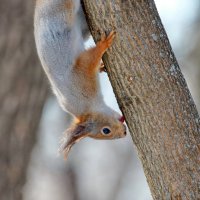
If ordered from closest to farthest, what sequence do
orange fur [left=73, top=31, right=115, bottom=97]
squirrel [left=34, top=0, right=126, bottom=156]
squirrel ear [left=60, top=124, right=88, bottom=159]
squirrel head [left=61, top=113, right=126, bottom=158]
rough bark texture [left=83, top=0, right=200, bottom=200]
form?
rough bark texture [left=83, top=0, right=200, bottom=200], orange fur [left=73, top=31, right=115, bottom=97], squirrel [left=34, top=0, right=126, bottom=156], squirrel ear [left=60, top=124, right=88, bottom=159], squirrel head [left=61, top=113, right=126, bottom=158]

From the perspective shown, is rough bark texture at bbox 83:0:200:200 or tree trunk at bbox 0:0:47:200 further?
tree trunk at bbox 0:0:47:200

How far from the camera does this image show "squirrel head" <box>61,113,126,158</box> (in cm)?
437

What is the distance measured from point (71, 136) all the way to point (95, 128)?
216mm

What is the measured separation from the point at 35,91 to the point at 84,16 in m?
1.98

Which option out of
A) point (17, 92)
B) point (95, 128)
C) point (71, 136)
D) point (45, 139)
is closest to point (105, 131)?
point (95, 128)

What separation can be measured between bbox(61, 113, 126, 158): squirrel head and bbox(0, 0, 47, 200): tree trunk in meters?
1.34

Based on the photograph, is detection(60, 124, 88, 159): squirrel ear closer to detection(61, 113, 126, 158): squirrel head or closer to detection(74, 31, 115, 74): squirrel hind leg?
detection(61, 113, 126, 158): squirrel head

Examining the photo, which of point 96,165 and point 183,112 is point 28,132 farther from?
point 96,165

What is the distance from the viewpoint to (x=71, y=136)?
172 inches

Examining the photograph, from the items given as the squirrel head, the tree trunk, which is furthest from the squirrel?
the tree trunk

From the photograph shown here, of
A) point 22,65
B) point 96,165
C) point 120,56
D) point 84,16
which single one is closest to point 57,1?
point 84,16

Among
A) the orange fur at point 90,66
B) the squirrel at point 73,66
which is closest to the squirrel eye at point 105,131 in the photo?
the squirrel at point 73,66

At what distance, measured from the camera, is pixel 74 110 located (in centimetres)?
447

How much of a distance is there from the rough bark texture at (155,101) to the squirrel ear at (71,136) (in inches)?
24.1
